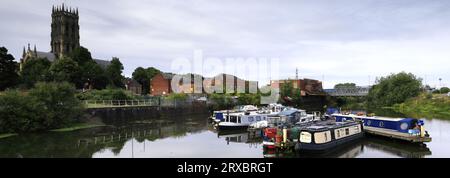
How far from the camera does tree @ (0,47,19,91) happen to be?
199 ft

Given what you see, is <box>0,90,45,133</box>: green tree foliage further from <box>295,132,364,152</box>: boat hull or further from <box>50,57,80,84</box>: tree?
<box>50,57,80,84</box>: tree

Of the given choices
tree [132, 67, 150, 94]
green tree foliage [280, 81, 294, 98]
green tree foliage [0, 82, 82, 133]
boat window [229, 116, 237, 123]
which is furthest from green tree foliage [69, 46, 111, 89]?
green tree foliage [280, 81, 294, 98]

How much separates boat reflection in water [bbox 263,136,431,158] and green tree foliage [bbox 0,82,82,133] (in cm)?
2733

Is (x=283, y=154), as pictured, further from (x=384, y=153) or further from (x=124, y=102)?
(x=124, y=102)

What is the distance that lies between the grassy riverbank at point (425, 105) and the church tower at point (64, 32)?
104701 mm

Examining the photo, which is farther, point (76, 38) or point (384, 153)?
Answer: point (76, 38)

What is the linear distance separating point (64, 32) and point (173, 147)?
356ft

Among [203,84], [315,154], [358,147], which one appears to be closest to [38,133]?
[315,154]

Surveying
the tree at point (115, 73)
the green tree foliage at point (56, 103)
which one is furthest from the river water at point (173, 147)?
the tree at point (115, 73)

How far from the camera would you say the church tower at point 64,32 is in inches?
4715

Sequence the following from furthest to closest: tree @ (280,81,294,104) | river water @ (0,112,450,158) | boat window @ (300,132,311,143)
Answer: tree @ (280,81,294,104) < river water @ (0,112,450,158) < boat window @ (300,132,311,143)

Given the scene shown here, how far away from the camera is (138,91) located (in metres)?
105

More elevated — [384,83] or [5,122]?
[384,83]
